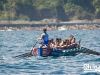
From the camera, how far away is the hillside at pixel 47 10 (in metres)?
182

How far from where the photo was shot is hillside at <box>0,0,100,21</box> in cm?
18200

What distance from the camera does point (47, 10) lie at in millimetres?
185375

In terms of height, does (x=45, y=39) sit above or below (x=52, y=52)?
above

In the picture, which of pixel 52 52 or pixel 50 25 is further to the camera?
pixel 50 25

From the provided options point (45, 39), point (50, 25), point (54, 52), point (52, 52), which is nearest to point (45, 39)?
point (45, 39)

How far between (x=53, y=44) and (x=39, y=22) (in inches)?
5434

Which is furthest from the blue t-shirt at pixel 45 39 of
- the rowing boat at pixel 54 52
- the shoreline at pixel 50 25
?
the shoreline at pixel 50 25

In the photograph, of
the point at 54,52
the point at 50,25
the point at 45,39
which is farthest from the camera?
the point at 50,25

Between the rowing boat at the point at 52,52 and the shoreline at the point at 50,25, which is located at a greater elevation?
the rowing boat at the point at 52,52

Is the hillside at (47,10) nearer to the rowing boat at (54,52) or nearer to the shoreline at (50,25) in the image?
the shoreline at (50,25)

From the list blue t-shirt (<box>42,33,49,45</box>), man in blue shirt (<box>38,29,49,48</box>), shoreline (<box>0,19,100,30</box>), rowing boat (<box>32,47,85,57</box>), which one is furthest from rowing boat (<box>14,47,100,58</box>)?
shoreline (<box>0,19,100,30</box>)

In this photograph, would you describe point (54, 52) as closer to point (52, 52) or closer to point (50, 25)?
point (52, 52)

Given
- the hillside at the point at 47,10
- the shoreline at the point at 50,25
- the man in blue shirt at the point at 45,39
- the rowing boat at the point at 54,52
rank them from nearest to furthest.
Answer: the rowing boat at the point at 54,52 → the man in blue shirt at the point at 45,39 → the shoreline at the point at 50,25 → the hillside at the point at 47,10

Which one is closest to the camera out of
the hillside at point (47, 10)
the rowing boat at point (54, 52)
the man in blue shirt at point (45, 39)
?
the rowing boat at point (54, 52)
